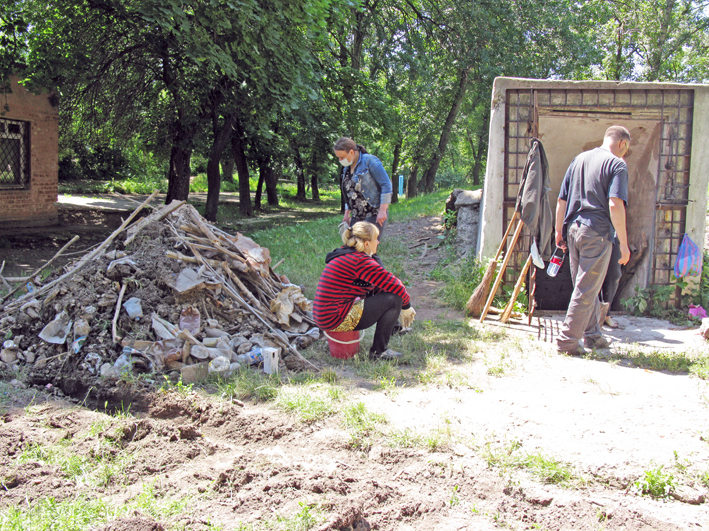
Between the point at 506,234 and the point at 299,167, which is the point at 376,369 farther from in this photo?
the point at 299,167

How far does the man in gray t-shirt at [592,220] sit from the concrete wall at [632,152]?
1.80 meters

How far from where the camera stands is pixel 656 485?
2803 mm

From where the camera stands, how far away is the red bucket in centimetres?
484

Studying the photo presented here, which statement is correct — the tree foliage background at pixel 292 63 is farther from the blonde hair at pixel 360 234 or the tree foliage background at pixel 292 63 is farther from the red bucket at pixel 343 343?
the red bucket at pixel 343 343

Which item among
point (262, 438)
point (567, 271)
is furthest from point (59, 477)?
point (567, 271)

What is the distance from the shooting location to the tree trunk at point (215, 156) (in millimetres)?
13641

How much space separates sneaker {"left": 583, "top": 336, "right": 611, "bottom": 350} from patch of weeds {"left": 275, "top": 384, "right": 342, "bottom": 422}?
2.82 meters

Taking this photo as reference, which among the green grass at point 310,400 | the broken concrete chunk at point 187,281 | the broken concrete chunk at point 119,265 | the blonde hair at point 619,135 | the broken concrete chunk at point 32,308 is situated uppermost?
the blonde hair at point 619,135

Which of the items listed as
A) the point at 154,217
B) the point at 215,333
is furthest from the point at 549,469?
the point at 154,217

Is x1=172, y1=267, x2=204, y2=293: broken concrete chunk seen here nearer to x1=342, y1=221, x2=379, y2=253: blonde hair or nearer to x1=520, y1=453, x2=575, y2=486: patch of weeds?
x1=342, y1=221, x2=379, y2=253: blonde hair

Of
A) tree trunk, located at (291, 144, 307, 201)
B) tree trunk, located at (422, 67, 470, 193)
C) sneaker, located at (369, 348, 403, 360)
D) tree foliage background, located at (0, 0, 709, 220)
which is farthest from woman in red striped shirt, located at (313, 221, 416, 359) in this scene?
tree trunk, located at (291, 144, 307, 201)

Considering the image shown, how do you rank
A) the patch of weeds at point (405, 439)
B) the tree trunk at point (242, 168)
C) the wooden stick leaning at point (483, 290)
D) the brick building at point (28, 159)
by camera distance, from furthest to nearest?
the tree trunk at point (242, 168) < the brick building at point (28, 159) < the wooden stick leaning at point (483, 290) < the patch of weeds at point (405, 439)

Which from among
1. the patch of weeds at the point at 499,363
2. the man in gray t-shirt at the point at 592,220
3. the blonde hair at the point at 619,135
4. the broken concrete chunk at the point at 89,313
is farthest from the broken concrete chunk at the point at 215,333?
the blonde hair at the point at 619,135

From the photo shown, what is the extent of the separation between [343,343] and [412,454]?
1791 mm
